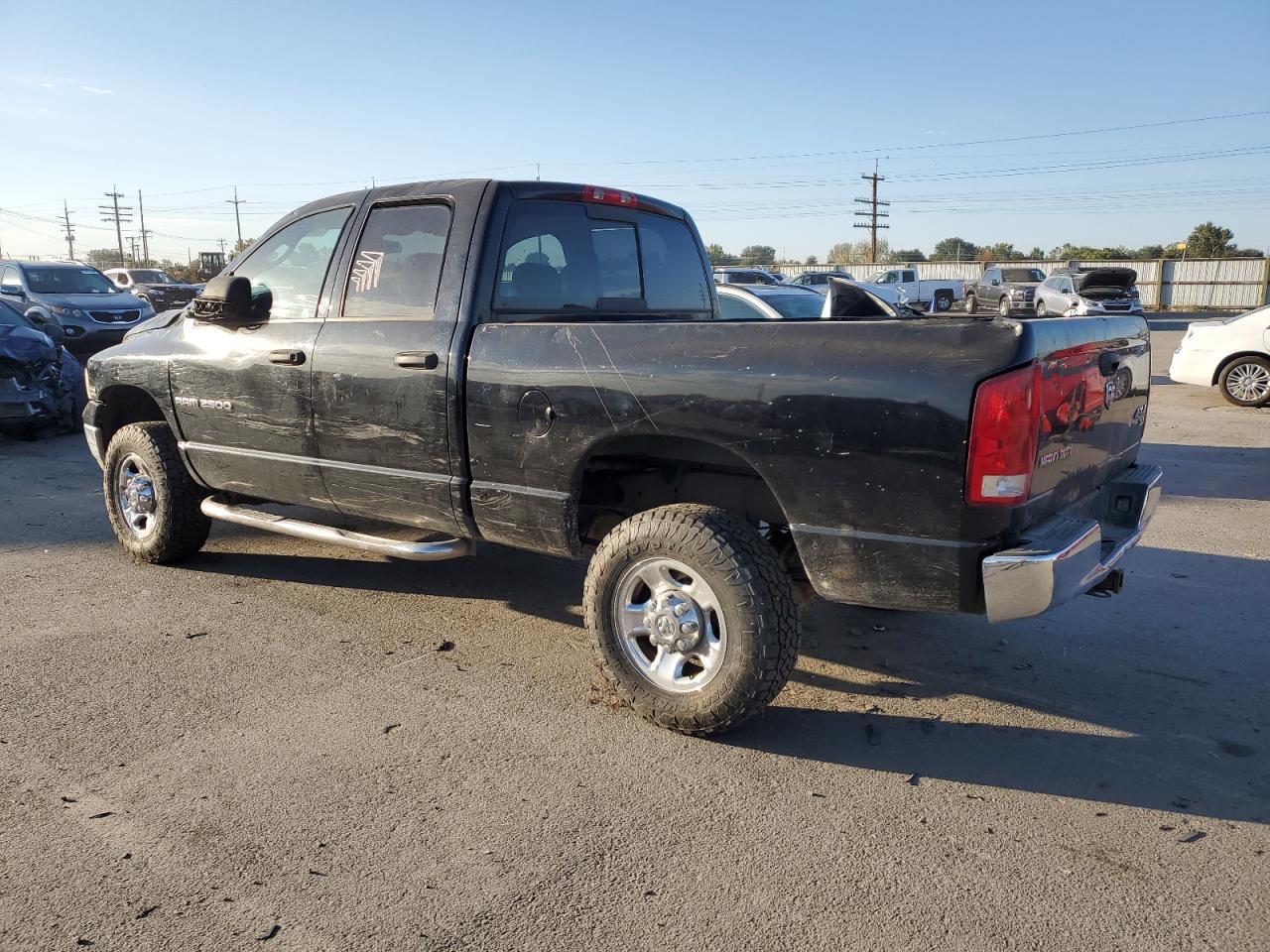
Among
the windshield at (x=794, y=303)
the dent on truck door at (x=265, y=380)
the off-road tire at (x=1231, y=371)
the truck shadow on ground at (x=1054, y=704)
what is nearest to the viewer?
the truck shadow on ground at (x=1054, y=704)

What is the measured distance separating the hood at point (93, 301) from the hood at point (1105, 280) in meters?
23.3

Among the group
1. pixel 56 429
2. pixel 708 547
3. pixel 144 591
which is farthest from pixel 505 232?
Result: pixel 56 429

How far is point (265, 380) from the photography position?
4750mm

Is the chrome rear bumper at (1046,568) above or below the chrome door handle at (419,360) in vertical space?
below

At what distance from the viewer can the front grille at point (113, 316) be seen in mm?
15242

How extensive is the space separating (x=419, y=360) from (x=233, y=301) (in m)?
1.33

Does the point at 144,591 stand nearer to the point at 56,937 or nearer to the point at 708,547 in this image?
the point at 56,937

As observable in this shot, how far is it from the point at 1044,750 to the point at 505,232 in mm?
Result: 2983

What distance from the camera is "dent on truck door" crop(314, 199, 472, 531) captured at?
4117 mm

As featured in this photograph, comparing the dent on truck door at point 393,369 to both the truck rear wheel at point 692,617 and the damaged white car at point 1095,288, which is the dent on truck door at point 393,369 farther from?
the damaged white car at point 1095,288

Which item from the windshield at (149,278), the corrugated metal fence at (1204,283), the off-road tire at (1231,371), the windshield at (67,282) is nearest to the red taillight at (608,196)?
the off-road tire at (1231,371)

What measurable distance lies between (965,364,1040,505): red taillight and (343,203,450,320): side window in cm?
236

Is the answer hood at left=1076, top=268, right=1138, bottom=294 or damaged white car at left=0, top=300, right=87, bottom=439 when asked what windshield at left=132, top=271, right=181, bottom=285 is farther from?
hood at left=1076, top=268, right=1138, bottom=294

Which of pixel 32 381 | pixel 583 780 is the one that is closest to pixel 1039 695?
pixel 583 780
